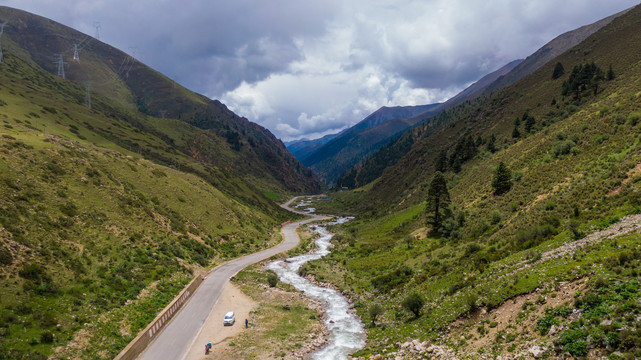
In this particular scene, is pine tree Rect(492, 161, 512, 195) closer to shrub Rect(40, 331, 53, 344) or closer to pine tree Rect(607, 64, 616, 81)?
pine tree Rect(607, 64, 616, 81)

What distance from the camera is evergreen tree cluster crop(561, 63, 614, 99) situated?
69.3 m

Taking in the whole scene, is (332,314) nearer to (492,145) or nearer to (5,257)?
(5,257)

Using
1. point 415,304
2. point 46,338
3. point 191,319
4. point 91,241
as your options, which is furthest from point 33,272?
point 415,304

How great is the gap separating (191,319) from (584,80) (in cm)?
10056

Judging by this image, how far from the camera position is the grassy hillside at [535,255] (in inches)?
604

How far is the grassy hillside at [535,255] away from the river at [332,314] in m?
1.79

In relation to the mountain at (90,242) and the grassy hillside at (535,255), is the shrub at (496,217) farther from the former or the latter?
the mountain at (90,242)

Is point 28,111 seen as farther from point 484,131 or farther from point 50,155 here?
point 484,131

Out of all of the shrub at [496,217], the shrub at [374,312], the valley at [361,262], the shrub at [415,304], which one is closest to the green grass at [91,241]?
the valley at [361,262]

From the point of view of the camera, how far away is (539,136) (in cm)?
6081

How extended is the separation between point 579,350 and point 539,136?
61.5 m

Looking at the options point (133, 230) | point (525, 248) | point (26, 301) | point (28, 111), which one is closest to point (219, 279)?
point (133, 230)

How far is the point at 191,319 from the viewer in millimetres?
33375

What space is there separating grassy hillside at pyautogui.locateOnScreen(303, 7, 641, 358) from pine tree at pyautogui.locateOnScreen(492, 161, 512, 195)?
121cm
